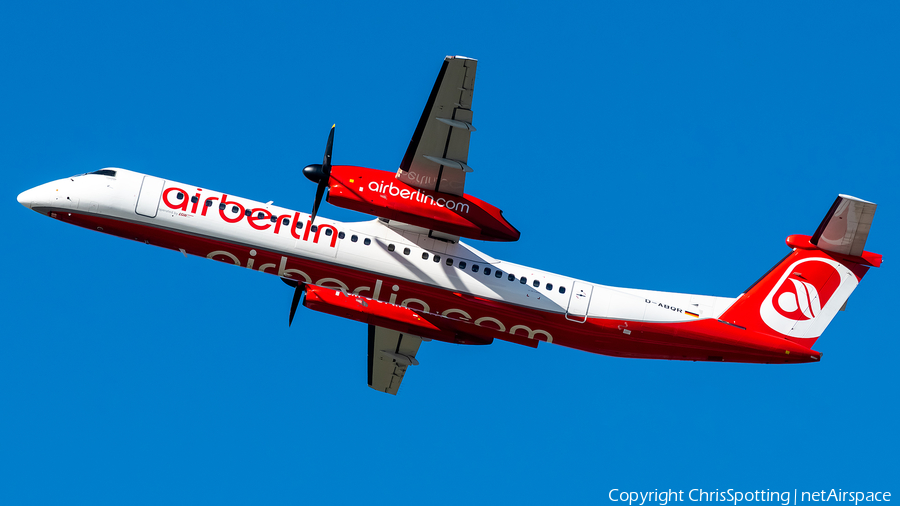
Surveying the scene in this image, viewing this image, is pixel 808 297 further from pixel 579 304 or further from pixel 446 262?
pixel 446 262

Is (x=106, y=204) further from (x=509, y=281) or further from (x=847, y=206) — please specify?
(x=847, y=206)

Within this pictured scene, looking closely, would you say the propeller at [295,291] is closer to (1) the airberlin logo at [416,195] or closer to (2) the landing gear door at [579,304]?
(1) the airberlin logo at [416,195]

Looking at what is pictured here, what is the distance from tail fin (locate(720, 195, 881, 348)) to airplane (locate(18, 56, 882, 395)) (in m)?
0.03

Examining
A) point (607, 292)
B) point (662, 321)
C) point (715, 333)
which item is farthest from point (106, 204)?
point (715, 333)

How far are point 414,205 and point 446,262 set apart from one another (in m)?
2.18

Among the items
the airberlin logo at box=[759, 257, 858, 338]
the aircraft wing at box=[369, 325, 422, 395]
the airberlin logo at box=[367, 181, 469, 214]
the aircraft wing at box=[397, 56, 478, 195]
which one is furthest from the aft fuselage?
the aircraft wing at box=[369, 325, 422, 395]

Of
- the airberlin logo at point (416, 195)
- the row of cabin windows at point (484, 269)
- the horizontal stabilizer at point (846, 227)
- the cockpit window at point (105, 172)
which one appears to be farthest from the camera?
the cockpit window at point (105, 172)

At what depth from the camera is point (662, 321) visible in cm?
2545

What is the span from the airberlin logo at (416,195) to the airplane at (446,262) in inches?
1.2

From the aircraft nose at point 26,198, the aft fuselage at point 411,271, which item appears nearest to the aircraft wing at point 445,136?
the aft fuselage at point 411,271

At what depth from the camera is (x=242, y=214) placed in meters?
24.8

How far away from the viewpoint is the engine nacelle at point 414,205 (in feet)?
77.4

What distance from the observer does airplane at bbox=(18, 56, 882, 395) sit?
24.0 meters

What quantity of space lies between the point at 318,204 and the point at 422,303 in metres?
4.21
